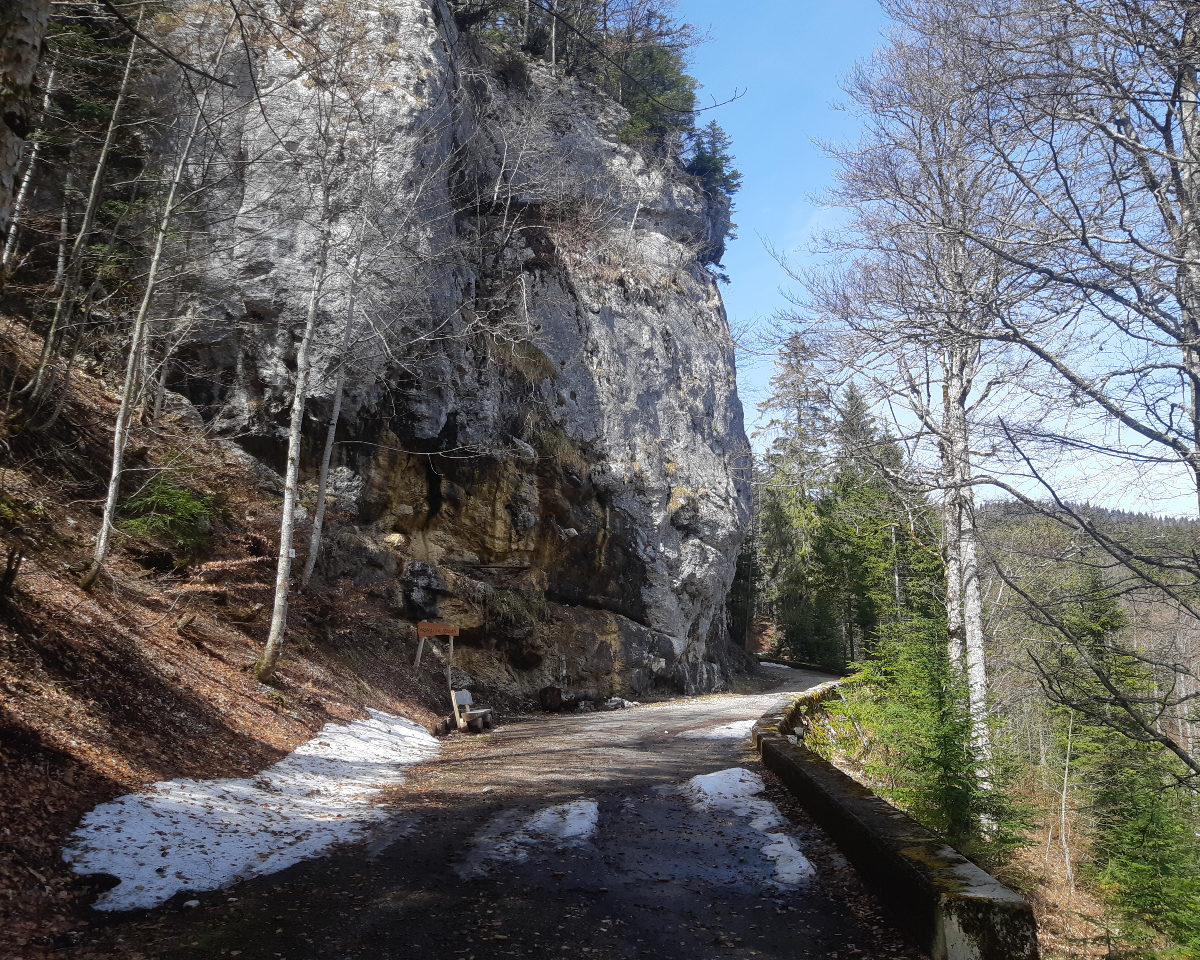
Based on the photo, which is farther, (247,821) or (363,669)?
(363,669)

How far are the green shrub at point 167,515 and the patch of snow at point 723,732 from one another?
8.29m

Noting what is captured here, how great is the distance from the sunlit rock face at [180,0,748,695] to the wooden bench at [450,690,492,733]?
396 centimetres

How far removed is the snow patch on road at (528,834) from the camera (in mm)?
5383

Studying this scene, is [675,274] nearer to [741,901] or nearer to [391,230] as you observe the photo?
[391,230]

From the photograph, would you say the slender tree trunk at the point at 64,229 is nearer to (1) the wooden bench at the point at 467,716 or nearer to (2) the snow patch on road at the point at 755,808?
(1) the wooden bench at the point at 467,716

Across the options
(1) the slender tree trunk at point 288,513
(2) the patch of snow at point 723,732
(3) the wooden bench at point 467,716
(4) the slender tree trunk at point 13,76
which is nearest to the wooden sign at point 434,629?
(3) the wooden bench at point 467,716

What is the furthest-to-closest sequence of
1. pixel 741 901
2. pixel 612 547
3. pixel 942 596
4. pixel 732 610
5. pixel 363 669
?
1. pixel 732 610
2. pixel 612 547
3. pixel 363 669
4. pixel 942 596
5. pixel 741 901

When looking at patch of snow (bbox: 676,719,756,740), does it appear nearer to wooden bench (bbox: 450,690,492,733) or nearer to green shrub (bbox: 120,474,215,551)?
wooden bench (bbox: 450,690,492,733)

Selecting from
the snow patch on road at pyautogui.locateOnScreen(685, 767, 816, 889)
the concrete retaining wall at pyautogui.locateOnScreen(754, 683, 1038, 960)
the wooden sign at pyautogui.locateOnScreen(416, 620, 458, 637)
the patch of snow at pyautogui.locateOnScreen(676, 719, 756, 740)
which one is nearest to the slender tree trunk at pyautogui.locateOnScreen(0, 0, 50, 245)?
the concrete retaining wall at pyautogui.locateOnScreen(754, 683, 1038, 960)

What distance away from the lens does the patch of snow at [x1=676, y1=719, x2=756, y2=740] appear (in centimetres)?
1149

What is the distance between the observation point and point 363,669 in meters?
14.2

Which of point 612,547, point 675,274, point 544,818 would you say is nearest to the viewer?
point 544,818

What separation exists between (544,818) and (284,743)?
12.6 feet

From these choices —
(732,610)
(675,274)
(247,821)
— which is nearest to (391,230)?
(247,821)
